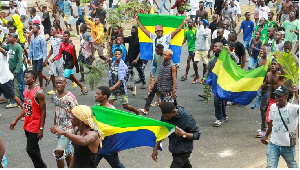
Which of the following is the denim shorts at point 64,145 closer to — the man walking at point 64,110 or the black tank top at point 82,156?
the man walking at point 64,110

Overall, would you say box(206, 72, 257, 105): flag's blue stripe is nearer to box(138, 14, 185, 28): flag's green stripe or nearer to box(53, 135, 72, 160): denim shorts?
box(138, 14, 185, 28): flag's green stripe

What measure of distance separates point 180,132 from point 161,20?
6.30m

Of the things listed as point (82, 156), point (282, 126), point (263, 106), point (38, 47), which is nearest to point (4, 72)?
point (38, 47)

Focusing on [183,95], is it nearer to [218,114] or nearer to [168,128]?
[218,114]

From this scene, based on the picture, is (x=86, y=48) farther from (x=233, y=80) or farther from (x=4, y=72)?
(x=233, y=80)

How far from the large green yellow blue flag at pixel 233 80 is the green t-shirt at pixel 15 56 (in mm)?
4055

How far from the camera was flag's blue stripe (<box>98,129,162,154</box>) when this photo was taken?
25.7ft

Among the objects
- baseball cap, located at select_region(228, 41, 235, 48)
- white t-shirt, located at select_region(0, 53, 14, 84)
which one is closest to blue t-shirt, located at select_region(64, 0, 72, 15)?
white t-shirt, located at select_region(0, 53, 14, 84)

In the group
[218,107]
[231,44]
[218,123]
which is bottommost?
[218,123]

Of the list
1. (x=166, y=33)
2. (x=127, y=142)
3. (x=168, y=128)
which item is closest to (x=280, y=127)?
(x=168, y=128)

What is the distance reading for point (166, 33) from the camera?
12.9 m

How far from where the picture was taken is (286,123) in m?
7.27

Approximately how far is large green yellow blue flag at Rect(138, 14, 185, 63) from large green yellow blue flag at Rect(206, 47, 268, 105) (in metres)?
1.89

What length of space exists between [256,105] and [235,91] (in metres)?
0.71
